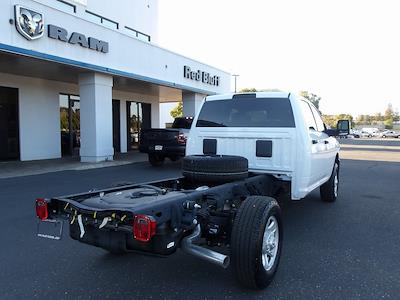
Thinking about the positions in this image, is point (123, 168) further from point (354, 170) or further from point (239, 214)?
point (239, 214)

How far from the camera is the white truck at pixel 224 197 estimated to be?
3219mm

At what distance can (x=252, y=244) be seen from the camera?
3.39 metres

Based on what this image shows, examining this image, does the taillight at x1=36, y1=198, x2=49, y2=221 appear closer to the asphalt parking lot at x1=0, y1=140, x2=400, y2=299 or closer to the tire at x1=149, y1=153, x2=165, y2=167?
the asphalt parking lot at x1=0, y1=140, x2=400, y2=299

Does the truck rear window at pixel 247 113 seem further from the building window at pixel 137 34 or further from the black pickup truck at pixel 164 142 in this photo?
the building window at pixel 137 34

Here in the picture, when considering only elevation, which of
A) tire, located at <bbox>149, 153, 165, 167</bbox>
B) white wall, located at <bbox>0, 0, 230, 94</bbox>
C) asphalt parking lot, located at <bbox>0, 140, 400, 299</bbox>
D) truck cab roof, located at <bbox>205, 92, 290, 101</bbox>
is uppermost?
white wall, located at <bbox>0, 0, 230, 94</bbox>

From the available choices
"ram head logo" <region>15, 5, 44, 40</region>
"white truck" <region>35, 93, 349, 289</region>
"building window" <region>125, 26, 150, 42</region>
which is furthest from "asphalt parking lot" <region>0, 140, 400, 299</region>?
"building window" <region>125, 26, 150, 42</region>

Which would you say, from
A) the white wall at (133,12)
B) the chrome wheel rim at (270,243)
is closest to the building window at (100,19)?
the white wall at (133,12)

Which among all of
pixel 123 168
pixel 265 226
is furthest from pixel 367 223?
pixel 123 168

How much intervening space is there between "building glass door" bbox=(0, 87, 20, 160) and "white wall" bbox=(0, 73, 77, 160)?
0.20m

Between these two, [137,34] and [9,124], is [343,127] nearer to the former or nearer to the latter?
[9,124]

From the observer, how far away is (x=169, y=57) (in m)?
18.1

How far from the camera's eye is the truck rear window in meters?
5.59

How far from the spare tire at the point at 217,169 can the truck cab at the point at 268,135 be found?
0.89m

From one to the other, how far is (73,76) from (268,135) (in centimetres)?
1173
